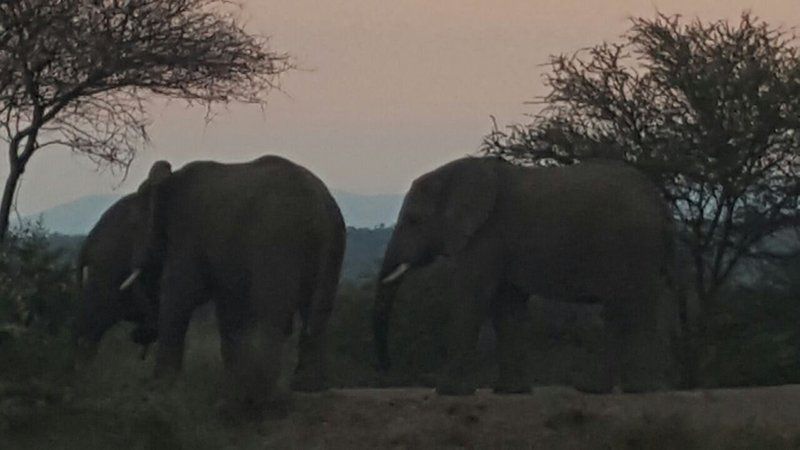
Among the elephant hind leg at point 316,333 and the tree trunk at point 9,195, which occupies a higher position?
the tree trunk at point 9,195

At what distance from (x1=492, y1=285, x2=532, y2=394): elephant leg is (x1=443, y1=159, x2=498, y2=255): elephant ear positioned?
691 millimetres

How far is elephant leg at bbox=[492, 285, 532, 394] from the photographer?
1608 centimetres

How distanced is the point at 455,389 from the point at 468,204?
1.65 metres

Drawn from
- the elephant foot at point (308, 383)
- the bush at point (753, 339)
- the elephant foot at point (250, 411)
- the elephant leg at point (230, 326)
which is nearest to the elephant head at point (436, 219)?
the elephant foot at point (308, 383)

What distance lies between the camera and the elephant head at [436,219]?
1565 centimetres

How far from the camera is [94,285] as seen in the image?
17.0 meters

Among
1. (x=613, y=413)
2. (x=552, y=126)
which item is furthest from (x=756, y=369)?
(x=613, y=413)

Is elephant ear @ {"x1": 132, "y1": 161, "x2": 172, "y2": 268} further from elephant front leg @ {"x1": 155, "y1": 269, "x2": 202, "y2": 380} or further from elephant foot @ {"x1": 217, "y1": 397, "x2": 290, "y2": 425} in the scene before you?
elephant foot @ {"x1": 217, "y1": 397, "x2": 290, "y2": 425}

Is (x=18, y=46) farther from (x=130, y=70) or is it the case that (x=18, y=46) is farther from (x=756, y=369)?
(x=756, y=369)

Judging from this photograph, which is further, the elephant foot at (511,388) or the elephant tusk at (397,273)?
the elephant tusk at (397,273)

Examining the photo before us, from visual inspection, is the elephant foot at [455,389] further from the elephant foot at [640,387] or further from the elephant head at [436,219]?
the elephant foot at [640,387]

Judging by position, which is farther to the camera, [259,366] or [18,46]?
[18,46]

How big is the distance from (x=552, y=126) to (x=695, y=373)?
3.81 metres

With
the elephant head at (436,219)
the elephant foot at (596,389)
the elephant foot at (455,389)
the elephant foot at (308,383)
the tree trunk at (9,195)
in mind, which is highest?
the tree trunk at (9,195)
